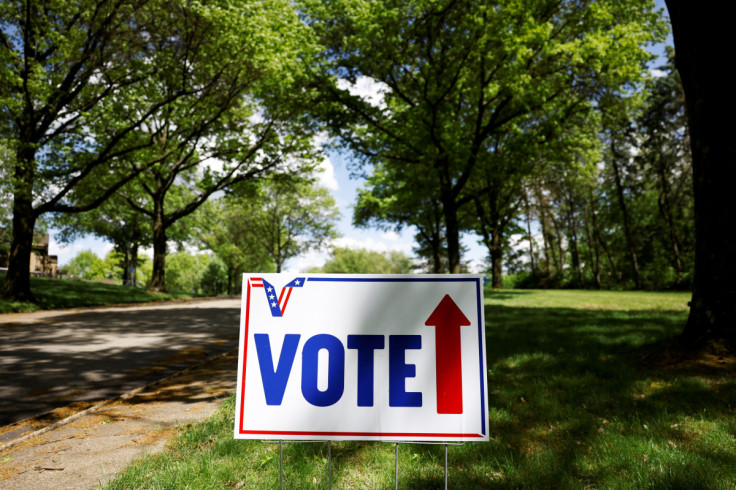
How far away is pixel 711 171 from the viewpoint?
5336 millimetres

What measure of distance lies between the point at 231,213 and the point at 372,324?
46.6 m

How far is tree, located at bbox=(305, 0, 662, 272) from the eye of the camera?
1266 cm

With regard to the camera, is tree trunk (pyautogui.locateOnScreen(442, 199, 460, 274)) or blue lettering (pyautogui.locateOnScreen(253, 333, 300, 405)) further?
tree trunk (pyautogui.locateOnScreen(442, 199, 460, 274))

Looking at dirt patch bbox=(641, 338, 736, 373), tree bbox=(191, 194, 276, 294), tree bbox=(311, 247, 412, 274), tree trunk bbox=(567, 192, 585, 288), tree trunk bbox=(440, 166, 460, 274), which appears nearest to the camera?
dirt patch bbox=(641, 338, 736, 373)

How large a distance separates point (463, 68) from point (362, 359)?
1406 cm

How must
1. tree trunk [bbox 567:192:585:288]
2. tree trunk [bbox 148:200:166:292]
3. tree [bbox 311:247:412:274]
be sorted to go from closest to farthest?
tree trunk [bbox 148:200:166:292]
tree trunk [bbox 567:192:585:288]
tree [bbox 311:247:412:274]

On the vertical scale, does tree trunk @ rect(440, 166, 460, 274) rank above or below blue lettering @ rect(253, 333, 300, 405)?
above

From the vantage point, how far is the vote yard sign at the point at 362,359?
2.10 meters

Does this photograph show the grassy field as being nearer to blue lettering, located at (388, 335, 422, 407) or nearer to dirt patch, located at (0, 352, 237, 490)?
dirt patch, located at (0, 352, 237, 490)

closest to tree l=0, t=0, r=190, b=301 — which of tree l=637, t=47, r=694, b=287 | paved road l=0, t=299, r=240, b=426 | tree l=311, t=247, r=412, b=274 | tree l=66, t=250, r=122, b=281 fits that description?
paved road l=0, t=299, r=240, b=426

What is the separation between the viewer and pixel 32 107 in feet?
48.8

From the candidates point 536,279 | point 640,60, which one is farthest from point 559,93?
point 536,279

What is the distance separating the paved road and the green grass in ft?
6.85

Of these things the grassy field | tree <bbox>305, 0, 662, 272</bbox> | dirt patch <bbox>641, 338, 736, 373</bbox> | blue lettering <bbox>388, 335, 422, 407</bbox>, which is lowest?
the grassy field
